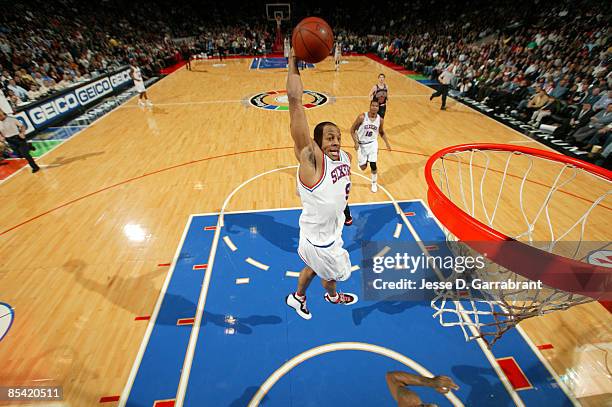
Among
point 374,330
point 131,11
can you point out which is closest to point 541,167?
point 374,330

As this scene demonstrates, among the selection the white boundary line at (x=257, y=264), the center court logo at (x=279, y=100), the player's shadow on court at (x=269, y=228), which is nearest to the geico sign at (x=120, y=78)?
the center court logo at (x=279, y=100)

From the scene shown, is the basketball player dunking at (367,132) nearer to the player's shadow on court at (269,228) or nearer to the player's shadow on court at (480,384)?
the player's shadow on court at (269,228)

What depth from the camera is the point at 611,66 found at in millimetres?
9789

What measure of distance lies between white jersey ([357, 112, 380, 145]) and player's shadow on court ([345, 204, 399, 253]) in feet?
4.29

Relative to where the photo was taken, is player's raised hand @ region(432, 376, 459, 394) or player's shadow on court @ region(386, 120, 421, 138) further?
player's shadow on court @ region(386, 120, 421, 138)

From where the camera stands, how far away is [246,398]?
122 inches

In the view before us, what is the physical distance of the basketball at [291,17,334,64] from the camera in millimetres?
3201

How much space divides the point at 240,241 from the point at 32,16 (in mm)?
24505

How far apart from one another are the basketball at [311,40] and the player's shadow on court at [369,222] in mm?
2826

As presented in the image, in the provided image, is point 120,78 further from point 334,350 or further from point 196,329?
point 334,350

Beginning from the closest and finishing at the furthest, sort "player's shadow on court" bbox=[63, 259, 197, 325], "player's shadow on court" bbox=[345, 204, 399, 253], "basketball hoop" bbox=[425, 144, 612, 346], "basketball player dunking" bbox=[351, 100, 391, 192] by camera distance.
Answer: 1. "basketball hoop" bbox=[425, 144, 612, 346]
2. "player's shadow on court" bbox=[63, 259, 197, 325]
3. "player's shadow on court" bbox=[345, 204, 399, 253]
4. "basketball player dunking" bbox=[351, 100, 391, 192]

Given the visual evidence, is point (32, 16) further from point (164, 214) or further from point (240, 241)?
point (240, 241)

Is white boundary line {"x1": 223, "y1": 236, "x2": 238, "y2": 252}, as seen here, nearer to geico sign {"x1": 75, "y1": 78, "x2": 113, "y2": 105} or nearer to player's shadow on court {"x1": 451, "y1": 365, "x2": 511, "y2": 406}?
player's shadow on court {"x1": 451, "y1": 365, "x2": 511, "y2": 406}

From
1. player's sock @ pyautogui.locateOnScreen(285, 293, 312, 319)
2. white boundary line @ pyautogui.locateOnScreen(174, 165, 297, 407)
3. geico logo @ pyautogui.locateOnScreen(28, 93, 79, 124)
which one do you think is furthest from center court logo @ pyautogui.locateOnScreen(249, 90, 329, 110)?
player's sock @ pyautogui.locateOnScreen(285, 293, 312, 319)
